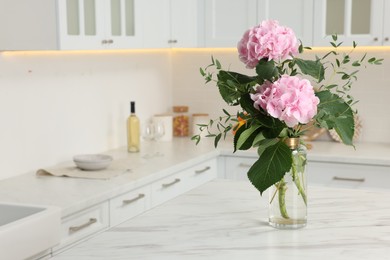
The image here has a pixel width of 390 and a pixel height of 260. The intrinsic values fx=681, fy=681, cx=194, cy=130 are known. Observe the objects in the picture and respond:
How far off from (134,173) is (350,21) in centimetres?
177

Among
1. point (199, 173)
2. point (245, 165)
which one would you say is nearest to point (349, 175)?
point (245, 165)

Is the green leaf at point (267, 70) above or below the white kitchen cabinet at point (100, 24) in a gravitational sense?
below

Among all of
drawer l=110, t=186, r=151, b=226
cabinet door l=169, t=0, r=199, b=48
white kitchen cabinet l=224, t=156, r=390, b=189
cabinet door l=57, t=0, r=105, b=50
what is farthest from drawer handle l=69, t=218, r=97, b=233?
cabinet door l=169, t=0, r=199, b=48

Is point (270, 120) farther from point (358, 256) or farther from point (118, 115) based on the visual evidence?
point (118, 115)

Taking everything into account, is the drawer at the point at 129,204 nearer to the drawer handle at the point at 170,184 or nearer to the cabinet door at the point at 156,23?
the drawer handle at the point at 170,184

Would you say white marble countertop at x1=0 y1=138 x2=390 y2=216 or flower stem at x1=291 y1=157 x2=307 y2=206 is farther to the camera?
white marble countertop at x1=0 y1=138 x2=390 y2=216

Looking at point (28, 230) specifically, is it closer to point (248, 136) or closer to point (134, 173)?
point (248, 136)

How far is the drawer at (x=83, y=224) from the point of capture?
298 cm

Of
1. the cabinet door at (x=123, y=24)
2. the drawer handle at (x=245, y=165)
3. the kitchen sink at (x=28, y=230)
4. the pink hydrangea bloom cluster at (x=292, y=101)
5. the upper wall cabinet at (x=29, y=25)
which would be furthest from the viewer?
the drawer handle at (x=245, y=165)

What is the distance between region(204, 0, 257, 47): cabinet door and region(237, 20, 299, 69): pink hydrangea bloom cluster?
8.74ft

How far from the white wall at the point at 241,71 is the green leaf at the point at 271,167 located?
2851 mm

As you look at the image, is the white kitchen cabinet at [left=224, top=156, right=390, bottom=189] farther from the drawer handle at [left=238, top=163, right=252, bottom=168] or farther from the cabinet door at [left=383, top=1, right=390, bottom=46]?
the cabinet door at [left=383, top=1, right=390, bottom=46]

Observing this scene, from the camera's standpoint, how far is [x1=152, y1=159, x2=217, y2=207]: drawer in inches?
149

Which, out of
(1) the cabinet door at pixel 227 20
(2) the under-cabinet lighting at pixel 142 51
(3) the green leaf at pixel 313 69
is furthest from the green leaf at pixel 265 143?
(1) the cabinet door at pixel 227 20
